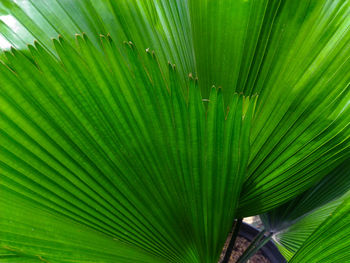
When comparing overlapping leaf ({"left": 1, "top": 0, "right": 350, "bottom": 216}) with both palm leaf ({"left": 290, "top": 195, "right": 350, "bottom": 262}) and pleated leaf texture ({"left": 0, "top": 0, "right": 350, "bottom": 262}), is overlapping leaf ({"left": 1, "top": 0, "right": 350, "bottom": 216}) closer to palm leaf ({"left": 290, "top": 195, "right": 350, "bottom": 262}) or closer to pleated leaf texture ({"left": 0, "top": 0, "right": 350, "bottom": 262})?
pleated leaf texture ({"left": 0, "top": 0, "right": 350, "bottom": 262})

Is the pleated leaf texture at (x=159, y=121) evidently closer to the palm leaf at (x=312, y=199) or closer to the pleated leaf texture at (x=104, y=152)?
the pleated leaf texture at (x=104, y=152)

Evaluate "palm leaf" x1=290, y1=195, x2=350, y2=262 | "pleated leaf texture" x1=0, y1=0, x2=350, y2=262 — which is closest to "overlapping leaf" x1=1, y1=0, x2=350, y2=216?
"pleated leaf texture" x1=0, y1=0, x2=350, y2=262

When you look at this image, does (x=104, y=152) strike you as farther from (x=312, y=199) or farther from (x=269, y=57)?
(x=312, y=199)

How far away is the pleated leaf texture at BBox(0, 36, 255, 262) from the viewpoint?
382 mm

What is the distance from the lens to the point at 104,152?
0.43 m

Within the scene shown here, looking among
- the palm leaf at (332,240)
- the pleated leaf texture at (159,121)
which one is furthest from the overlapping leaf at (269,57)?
the palm leaf at (332,240)

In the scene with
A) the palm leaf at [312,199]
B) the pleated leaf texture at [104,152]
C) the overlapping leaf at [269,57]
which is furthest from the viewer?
the palm leaf at [312,199]

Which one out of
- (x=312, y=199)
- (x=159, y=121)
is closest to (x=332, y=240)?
(x=159, y=121)

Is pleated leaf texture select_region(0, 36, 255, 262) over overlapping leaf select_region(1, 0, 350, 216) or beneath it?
beneath

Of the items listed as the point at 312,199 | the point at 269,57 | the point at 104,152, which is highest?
the point at 269,57

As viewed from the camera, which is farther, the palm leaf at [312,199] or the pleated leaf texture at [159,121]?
→ the palm leaf at [312,199]

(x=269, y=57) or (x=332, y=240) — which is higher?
(x=269, y=57)

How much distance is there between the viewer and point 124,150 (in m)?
0.44

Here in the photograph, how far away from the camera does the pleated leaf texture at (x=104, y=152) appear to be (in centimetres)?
38
